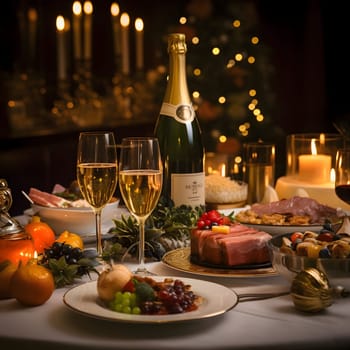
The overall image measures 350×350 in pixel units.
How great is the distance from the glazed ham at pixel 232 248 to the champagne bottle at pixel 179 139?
44cm

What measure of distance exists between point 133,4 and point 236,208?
526 centimetres

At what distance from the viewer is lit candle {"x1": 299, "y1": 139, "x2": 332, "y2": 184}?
2707mm

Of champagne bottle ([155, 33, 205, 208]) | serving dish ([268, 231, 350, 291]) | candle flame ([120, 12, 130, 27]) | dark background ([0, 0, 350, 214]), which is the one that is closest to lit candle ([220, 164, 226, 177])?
champagne bottle ([155, 33, 205, 208])

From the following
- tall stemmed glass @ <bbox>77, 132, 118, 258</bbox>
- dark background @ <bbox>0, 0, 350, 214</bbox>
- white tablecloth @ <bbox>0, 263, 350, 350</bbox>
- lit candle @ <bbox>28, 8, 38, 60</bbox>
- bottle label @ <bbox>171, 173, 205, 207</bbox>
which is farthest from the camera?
lit candle @ <bbox>28, 8, 38, 60</bbox>

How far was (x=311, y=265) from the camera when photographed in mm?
1557

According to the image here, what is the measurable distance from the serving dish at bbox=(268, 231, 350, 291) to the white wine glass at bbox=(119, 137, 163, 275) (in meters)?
0.30

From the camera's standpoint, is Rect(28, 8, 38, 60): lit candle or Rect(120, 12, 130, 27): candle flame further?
Rect(28, 8, 38, 60): lit candle

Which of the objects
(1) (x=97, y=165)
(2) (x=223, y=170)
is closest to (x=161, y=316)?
(1) (x=97, y=165)

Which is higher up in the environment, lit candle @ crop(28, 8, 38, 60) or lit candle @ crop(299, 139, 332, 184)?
lit candle @ crop(28, 8, 38, 60)

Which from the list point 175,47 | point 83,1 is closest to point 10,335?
point 175,47

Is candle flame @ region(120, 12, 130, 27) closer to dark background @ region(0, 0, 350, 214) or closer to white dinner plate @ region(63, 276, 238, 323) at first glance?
dark background @ region(0, 0, 350, 214)

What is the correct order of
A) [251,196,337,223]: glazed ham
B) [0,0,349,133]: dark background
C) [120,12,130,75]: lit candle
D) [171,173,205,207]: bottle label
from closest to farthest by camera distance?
[251,196,337,223]: glazed ham → [171,173,205,207]: bottle label → [120,12,130,75]: lit candle → [0,0,349,133]: dark background

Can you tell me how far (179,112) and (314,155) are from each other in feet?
1.92

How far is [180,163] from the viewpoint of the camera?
8.03 ft
